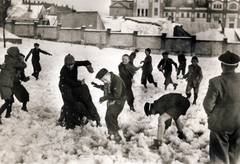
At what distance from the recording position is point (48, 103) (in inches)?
179

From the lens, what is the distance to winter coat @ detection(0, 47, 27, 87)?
4.09 m

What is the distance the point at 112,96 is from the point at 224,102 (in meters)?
1.56

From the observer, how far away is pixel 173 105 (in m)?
3.46

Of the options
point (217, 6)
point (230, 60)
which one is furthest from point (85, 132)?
point (217, 6)

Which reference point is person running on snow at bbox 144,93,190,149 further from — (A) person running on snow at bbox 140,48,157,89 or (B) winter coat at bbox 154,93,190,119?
(A) person running on snow at bbox 140,48,157,89

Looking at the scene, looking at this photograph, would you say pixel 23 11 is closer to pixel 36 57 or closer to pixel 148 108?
pixel 36 57

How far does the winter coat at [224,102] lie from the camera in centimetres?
268

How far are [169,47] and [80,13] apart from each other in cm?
227

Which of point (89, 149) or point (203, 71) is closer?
point (89, 149)

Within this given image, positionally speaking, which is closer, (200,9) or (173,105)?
(173,105)

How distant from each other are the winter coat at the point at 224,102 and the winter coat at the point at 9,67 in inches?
122

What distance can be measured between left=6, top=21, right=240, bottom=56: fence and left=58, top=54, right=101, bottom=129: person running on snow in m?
1.58

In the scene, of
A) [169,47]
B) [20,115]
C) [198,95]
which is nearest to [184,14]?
[169,47]

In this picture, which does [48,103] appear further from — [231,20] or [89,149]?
[231,20]
